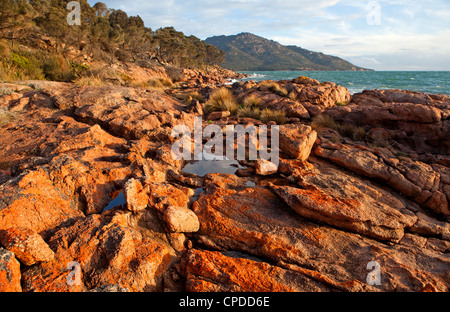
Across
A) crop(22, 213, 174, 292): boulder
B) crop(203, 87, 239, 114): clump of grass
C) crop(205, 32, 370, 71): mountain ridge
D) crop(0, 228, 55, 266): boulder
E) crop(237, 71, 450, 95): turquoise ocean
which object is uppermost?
crop(205, 32, 370, 71): mountain ridge

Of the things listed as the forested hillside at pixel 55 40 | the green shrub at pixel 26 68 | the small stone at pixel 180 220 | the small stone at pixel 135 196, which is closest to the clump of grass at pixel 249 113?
the small stone at pixel 135 196

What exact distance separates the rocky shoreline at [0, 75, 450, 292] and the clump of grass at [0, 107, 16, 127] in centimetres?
8

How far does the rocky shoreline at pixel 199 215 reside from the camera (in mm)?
2754

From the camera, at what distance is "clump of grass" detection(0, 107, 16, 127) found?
6156 mm

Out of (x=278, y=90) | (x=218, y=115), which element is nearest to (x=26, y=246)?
(x=218, y=115)

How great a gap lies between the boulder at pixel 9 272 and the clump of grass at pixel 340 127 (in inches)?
328

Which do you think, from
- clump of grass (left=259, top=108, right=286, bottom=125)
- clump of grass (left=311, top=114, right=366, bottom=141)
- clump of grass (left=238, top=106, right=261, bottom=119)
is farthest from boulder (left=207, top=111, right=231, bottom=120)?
clump of grass (left=311, top=114, right=366, bottom=141)

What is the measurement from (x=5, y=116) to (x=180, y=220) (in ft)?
20.7

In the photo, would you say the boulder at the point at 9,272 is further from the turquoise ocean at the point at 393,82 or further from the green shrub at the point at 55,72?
the turquoise ocean at the point at 393,82

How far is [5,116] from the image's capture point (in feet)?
20.7

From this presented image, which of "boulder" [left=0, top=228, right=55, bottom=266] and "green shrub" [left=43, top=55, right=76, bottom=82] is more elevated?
"green shrub" [left=43, top=55, right=76, bottom=82]

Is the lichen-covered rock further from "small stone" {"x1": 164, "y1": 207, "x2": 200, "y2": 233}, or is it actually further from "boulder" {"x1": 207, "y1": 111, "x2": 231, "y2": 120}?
"boulder" {"x1": 207, "y1": 111, "x2": 231, "y2": 120}

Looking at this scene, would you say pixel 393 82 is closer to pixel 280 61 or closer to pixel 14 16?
pixel 14 16
